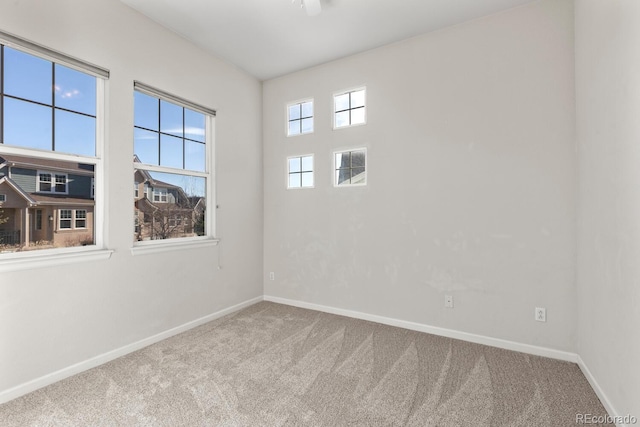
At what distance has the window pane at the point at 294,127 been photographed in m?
3.95

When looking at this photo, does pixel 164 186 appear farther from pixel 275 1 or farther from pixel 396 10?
pixel 396 10

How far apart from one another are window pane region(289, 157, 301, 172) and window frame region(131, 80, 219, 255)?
0.99 metres

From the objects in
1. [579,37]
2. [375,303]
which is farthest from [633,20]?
[375,303]

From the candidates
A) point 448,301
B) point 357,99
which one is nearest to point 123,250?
point 357,99

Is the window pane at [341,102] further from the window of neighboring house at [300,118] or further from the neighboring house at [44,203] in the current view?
the neighboring house at [44,203]

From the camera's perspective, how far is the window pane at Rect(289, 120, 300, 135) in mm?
3945

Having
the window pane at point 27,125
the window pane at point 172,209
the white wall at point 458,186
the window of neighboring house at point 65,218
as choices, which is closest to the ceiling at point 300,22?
the white wall at point 458,186

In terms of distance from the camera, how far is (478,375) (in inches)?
89.6

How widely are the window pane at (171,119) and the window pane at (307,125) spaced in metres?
1.44

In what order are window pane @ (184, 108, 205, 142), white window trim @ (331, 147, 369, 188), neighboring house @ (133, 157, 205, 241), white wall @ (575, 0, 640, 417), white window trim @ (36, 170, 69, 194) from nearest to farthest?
1. white wall @ (575, 0, 640, 417)
2. white window trim @ (36, 170, 69, 194)
3. neighboring house @ (133, 157, 205, 241)
4. window pane @ (184, 108, 205, 142)
5. white window trim @ (331, 147, 369, 188)

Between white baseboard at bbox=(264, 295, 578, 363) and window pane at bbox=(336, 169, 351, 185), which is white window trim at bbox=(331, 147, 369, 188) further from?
white baseboard at bbox=(264, 295, 578, 363)

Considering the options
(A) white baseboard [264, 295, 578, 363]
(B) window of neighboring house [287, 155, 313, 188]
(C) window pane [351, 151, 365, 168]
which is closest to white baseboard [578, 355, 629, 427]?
(A) white baseboard [264, 295, 578, 363]

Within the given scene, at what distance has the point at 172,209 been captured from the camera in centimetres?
319

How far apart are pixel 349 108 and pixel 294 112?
2.66 feet
